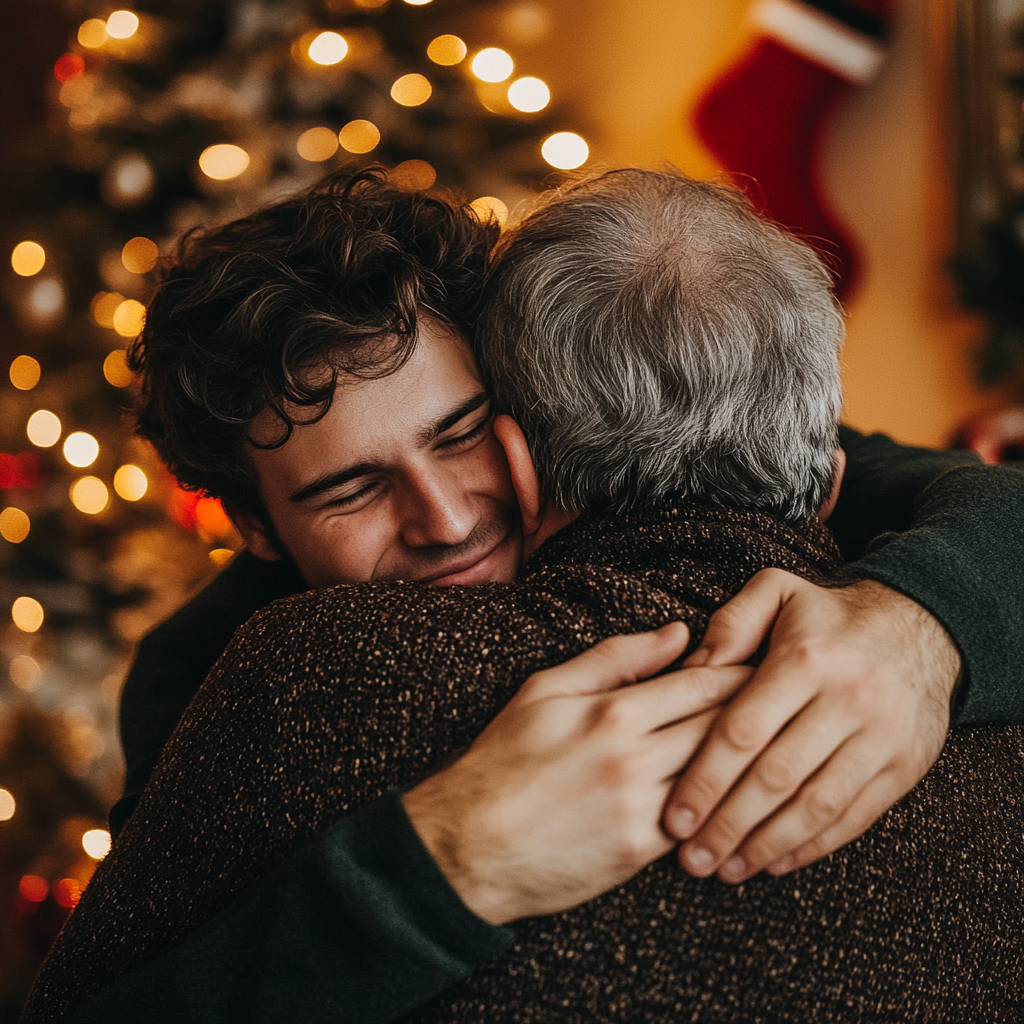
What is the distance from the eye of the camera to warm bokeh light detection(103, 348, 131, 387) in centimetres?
221

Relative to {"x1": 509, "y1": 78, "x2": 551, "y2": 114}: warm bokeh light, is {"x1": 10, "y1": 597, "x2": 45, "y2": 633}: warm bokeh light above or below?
below

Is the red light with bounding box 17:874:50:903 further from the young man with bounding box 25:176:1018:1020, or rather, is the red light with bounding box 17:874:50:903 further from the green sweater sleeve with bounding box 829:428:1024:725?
the green sweater sleeve with bounding box 829:428:1024:725

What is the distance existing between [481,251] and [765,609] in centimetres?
76

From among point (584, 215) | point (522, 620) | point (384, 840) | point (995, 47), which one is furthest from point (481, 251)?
point (995, 47)

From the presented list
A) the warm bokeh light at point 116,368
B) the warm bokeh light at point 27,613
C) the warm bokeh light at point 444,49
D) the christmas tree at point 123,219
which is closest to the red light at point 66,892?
the christmas tree at point 123,219

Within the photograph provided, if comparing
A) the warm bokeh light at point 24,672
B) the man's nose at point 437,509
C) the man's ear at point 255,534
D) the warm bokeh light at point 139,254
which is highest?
the man's nose at point 437,509

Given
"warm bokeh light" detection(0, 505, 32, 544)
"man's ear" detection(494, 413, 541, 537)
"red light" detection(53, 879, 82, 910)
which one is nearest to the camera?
"man's ear" detection(494, 413, 541, 537)

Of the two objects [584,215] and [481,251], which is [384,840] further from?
[481,251]

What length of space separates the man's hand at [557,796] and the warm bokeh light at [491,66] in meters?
2.04

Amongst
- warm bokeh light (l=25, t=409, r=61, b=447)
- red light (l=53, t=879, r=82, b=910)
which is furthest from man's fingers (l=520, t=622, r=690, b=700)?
warm bokeh light (l=25, t=409, r=61, b=447)

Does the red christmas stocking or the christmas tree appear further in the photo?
the red christmas stocking

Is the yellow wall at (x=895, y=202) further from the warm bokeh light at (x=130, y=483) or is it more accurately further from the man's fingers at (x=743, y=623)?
the man's fingers at (x=743, y=623)

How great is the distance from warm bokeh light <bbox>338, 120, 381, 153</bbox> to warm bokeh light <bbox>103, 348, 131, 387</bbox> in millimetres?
785

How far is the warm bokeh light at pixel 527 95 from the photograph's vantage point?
227 cm
